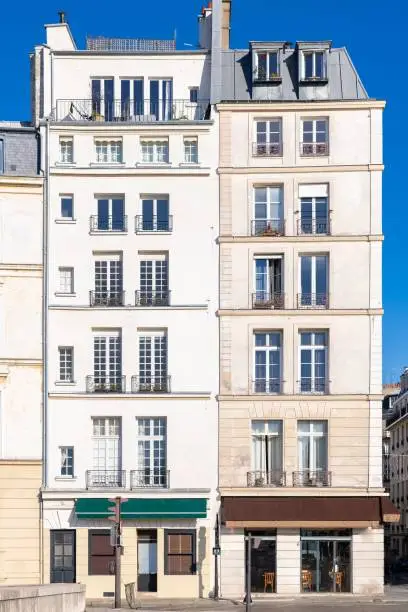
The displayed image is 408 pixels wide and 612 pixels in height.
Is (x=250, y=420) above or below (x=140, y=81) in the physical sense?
below

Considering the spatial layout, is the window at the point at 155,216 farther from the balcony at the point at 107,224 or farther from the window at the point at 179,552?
the window at the point at 179,552

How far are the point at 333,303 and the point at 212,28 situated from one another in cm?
1398

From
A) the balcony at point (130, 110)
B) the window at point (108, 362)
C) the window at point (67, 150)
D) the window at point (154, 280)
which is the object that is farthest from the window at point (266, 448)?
the balcony at point (130, 110)

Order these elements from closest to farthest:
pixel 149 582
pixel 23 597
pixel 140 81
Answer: pixel 23 597 < pixel 149 582 < pixel 140 81

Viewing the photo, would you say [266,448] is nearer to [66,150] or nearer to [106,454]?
[106,454]

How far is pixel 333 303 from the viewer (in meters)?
50.3

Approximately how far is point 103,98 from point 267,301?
472 inches

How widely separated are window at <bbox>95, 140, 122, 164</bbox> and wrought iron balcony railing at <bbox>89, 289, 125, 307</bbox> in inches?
225

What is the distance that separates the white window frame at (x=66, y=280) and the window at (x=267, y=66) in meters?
11.6

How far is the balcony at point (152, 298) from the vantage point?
50.5 m

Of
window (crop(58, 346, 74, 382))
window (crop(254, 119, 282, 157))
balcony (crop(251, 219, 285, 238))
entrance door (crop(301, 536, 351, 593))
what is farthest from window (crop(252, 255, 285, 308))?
entrance door (crop(301, 536, 351, 593))

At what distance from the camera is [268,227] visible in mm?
51000

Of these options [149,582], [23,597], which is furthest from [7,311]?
[23,597]

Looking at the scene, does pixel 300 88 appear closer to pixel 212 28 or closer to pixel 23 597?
pixel 212 28
